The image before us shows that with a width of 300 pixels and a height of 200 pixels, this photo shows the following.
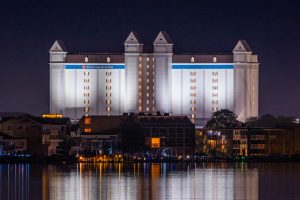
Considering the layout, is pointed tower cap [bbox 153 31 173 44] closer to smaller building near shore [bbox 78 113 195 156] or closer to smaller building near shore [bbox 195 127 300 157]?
smaller building near shore [bbox 78 113 195 156]

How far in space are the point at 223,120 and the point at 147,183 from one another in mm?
70934

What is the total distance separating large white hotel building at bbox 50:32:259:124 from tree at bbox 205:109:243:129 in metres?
6.90

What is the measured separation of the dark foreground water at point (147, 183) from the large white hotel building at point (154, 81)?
59.9 metres

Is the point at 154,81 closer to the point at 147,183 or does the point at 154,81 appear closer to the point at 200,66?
the point at 200,66

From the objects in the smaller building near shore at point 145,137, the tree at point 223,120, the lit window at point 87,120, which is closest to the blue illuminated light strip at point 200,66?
the tree at point 223,120

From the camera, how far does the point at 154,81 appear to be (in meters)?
165

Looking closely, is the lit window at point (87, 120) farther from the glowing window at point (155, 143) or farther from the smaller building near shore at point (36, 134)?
the smaller building near shore at point (36, 134)

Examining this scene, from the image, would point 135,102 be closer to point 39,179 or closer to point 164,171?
point 164,171

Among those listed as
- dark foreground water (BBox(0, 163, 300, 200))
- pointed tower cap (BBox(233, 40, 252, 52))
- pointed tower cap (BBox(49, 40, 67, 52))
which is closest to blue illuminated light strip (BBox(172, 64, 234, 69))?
pointed tower cap (BBox(233, 40, 252, 52))

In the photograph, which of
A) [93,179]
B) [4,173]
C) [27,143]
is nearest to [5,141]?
[27,143]

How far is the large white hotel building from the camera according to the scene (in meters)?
164

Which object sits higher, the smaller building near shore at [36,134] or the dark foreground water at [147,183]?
the smaller building near shore at [36,134]

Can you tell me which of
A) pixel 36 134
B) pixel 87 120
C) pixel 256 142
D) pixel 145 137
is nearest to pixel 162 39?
pixel 87 120

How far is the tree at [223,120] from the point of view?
14888 centimetres
